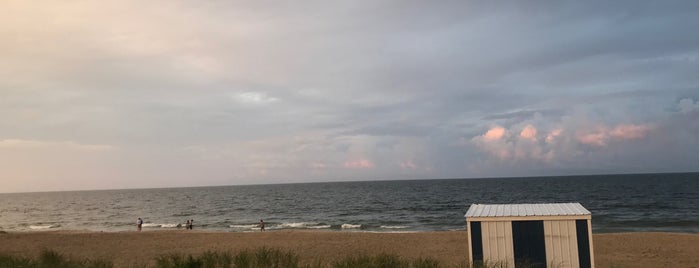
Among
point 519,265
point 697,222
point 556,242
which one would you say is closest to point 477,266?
point 519,265

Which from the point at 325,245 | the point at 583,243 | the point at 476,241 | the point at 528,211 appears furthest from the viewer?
the point at 325,245

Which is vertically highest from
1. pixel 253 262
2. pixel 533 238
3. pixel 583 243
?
pixel 533 238

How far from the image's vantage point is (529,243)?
11.9 m

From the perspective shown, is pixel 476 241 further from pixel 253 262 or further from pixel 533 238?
pixel 253 262

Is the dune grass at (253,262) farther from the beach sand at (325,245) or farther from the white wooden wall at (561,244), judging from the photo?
the beach sand at (325,245)

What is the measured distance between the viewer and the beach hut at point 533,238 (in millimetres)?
11688

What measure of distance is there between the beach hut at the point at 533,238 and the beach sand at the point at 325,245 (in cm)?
789

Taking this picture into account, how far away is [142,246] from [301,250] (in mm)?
9116

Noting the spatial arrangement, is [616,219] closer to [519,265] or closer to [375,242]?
[375,242]

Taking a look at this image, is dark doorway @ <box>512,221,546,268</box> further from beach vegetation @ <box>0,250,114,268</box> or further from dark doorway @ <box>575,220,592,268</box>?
beach vegetation @ <box>0,250,114,268</box>

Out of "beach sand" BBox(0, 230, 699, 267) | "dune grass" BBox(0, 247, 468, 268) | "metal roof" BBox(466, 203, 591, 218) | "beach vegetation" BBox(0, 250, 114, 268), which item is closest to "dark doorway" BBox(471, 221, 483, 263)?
"metal roof" BBox(466, 203, 591, 218)

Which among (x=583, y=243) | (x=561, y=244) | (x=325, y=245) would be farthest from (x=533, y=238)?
(x=325, y=245)

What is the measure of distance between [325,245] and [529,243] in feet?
50.8

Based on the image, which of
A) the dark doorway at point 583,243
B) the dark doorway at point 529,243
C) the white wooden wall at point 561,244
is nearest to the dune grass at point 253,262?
the dark doorway at point 529,243
